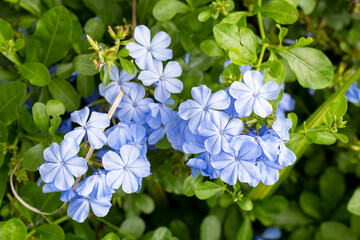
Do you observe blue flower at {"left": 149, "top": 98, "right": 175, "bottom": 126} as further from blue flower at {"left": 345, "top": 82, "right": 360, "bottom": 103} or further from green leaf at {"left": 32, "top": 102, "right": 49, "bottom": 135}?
blue flower at {"left": 345, "top": 82, "right": 360, "bottom": 103}

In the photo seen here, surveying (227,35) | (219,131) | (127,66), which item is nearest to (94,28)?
(127,66)

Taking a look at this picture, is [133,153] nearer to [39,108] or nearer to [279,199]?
[39,108]

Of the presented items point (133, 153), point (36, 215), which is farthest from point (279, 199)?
point (36, 215)

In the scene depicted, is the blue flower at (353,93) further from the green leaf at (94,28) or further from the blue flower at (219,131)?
the green leaf at (94,28)

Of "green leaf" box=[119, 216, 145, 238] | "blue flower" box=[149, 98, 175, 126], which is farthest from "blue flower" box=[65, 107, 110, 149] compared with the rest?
"green leaf" box=[119, 216, 145, 238]

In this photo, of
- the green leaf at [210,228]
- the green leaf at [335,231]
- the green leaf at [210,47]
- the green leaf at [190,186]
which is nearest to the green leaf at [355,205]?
the green leaf at [335,231]

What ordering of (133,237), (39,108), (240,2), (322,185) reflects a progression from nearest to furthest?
(39,108)
(133,237)
(240,2)
(322,185)

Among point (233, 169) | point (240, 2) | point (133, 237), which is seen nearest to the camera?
point (233, 169)
